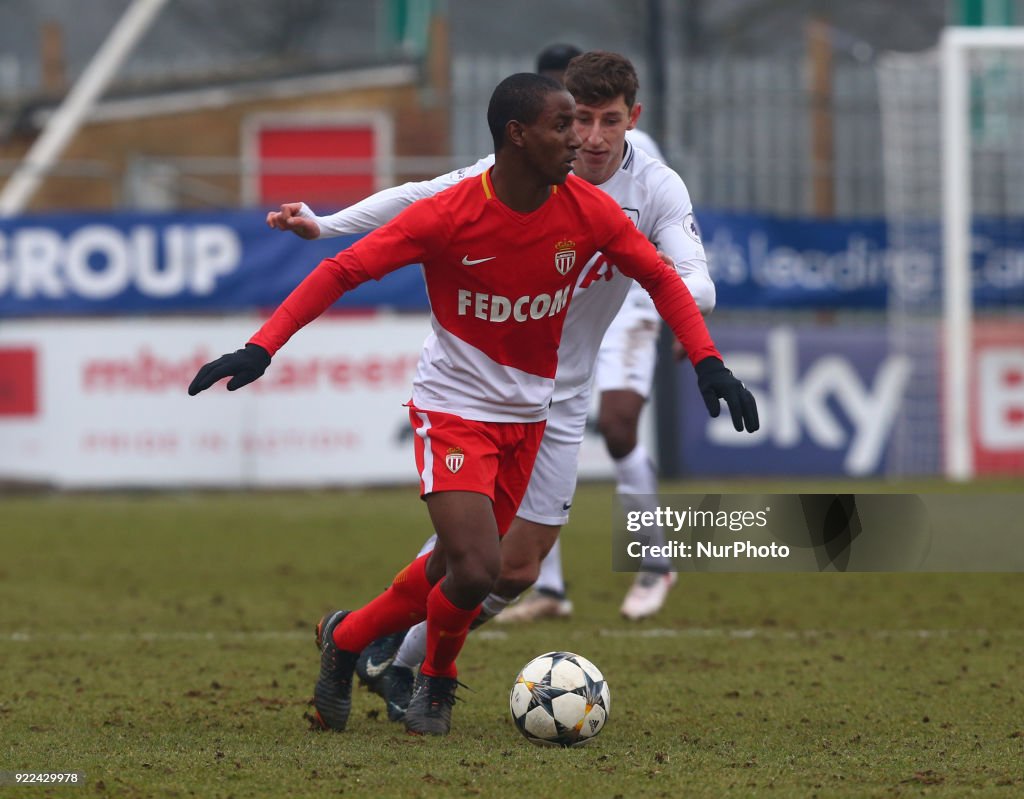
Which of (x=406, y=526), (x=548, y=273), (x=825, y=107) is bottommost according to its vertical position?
(x=406, y=526)

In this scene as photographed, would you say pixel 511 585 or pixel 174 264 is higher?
pixel 174 264

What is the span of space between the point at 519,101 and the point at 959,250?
416 inches

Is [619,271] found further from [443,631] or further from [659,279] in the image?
[443,631]

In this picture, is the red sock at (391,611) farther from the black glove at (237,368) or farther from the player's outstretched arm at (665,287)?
the player's outstretched arm at (665,287)

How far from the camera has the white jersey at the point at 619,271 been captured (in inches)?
235

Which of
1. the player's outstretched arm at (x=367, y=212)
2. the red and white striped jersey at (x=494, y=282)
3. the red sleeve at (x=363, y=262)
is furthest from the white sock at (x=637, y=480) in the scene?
the red sleeve at (x=363, y=262)

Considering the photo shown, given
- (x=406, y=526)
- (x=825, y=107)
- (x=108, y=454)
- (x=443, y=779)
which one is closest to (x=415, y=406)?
(x=443, y=779)

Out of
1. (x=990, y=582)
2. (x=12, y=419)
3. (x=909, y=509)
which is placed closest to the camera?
(x=909, y=509)

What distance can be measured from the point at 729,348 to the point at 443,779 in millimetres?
10385

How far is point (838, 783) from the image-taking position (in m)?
4.76

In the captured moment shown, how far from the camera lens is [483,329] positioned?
5406 mm

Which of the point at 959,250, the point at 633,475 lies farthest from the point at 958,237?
the point at 633,475

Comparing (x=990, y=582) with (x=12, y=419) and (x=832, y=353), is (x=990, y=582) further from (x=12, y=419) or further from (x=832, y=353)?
(x=12, y=419)

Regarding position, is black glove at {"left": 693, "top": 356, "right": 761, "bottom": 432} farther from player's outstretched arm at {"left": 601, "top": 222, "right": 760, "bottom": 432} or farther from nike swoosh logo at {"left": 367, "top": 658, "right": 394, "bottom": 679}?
nike swoosh logo at {"left": 367, "top": 658, "right": 394, "bottom": 679}
